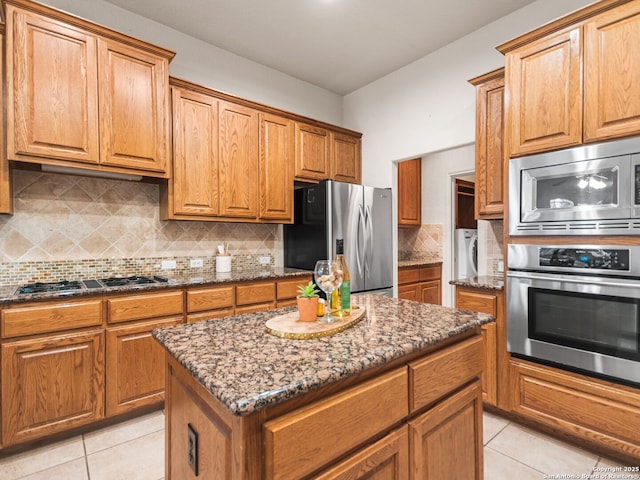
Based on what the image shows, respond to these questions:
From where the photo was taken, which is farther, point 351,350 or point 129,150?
point 129,150

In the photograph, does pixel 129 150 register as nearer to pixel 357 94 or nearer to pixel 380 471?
pixel 380 471

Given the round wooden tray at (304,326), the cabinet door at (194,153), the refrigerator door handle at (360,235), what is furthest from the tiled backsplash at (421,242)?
the round wooden tray at (304,326)

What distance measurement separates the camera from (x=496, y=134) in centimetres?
249

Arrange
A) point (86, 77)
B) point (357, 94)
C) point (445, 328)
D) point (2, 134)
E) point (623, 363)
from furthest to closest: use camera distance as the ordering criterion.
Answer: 1. point (357, 94)
2. point (86, 77)
3. point (2, 134)
4. point (623, 363)
5. point (445, 328)

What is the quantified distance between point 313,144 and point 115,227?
6.67 feet

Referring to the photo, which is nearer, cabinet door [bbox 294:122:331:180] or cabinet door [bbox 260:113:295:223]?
cabinet door [bbox 260:113:295:223]

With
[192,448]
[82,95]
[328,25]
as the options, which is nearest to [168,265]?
[82,95]

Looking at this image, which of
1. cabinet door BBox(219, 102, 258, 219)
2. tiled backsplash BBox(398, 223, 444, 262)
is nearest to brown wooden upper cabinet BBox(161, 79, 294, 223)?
cabinet door BBox(219, 102, 258, 219)

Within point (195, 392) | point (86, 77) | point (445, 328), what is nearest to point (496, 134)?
point (445, 328)

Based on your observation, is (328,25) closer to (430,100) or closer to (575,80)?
(430,100)

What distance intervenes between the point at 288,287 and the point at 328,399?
2.22 metres

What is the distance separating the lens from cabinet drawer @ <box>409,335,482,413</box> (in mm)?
1113

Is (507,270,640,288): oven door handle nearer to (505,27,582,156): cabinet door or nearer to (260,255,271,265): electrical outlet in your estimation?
(505,27,582,156): cabinet door

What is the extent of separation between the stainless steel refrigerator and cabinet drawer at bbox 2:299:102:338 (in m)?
1.80
